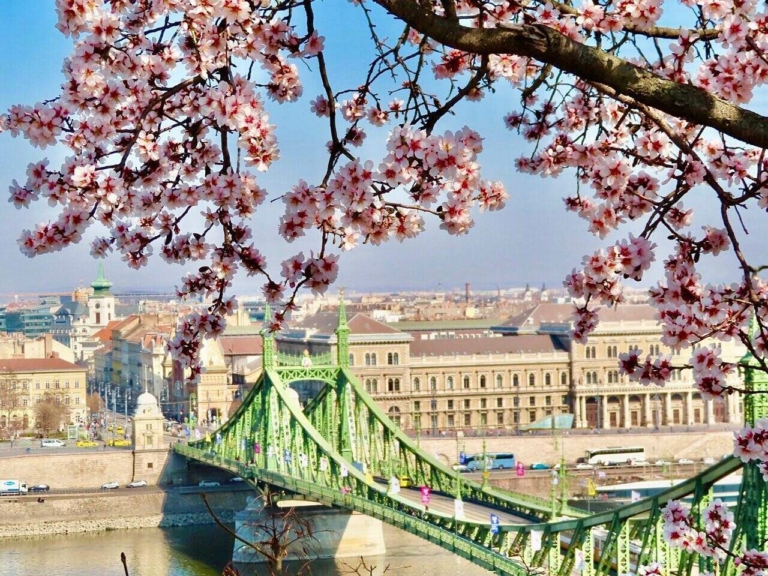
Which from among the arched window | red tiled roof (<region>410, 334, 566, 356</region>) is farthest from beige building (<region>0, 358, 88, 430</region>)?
red tiled roof (<region>410, 334, 566, 356</region>)

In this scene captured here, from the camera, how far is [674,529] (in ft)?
20.1

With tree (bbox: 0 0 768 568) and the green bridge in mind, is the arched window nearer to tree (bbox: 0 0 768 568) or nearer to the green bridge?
the green bridge

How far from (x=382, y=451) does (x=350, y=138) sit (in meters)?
28.1

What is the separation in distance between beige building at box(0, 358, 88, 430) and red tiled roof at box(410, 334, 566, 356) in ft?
43.5

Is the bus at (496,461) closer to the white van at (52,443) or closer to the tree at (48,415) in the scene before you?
the white van at (52,443)

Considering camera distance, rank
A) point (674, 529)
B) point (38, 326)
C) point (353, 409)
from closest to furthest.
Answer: point (674, 529) < point (353, 409) < point (38, 326)

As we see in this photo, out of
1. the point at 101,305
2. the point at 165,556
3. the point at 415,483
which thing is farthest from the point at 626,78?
the point at 101,305

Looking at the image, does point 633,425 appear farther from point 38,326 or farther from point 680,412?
point 38,326

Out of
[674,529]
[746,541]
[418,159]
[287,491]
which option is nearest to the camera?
[418,159]

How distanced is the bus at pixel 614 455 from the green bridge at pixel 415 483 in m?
9.66

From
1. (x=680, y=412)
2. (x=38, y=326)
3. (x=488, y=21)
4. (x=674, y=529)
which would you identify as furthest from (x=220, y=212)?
(x=38, y=326)

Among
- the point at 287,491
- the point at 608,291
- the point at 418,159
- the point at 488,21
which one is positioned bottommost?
the point at 287,491

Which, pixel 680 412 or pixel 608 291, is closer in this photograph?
pixel 608 291

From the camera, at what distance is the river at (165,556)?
1161 inches
